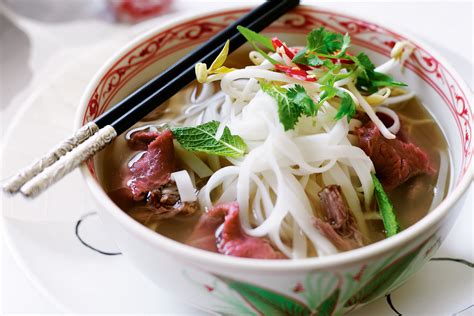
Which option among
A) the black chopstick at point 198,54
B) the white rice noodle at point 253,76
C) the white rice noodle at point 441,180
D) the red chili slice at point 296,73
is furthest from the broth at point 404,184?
the red chili slice at point 296,73

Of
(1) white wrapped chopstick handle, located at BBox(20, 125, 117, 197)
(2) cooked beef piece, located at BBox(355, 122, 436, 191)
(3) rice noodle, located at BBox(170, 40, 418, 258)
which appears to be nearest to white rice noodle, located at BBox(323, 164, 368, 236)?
(3) rice noodle, located at BBox(170, 40, 418, 258)

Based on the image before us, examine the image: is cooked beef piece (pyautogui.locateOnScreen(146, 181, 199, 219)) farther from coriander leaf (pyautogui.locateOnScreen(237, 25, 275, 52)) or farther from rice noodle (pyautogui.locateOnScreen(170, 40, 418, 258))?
coriander leaf (pyautogui.locateOnScreen(237, 25, 275, 52))

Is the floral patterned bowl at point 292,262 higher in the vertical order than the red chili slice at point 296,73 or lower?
lower

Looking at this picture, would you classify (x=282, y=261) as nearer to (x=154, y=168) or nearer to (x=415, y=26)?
(x=154, y=168)

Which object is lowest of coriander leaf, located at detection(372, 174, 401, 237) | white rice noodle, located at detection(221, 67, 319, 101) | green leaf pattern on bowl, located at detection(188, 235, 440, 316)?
green leaf pattern on bowl, located at detection(188, 235, 440, 316)

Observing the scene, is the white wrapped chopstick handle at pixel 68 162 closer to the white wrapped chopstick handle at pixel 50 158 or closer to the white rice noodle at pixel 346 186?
the white wrapped chopstick handle at pixel 50 158

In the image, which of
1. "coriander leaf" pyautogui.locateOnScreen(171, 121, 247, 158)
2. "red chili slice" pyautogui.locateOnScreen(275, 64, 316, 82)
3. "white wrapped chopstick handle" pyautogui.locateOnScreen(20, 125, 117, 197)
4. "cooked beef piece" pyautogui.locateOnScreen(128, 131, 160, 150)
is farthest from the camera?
"cooked beef piece" pyautogui.locateOnScreen(128, 131, 160, 150)

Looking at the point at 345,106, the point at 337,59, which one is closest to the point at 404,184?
the point at 345,106

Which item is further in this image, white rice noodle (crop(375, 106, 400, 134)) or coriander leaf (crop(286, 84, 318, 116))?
white rice noodle (crop(375, 106, 400, 134))
